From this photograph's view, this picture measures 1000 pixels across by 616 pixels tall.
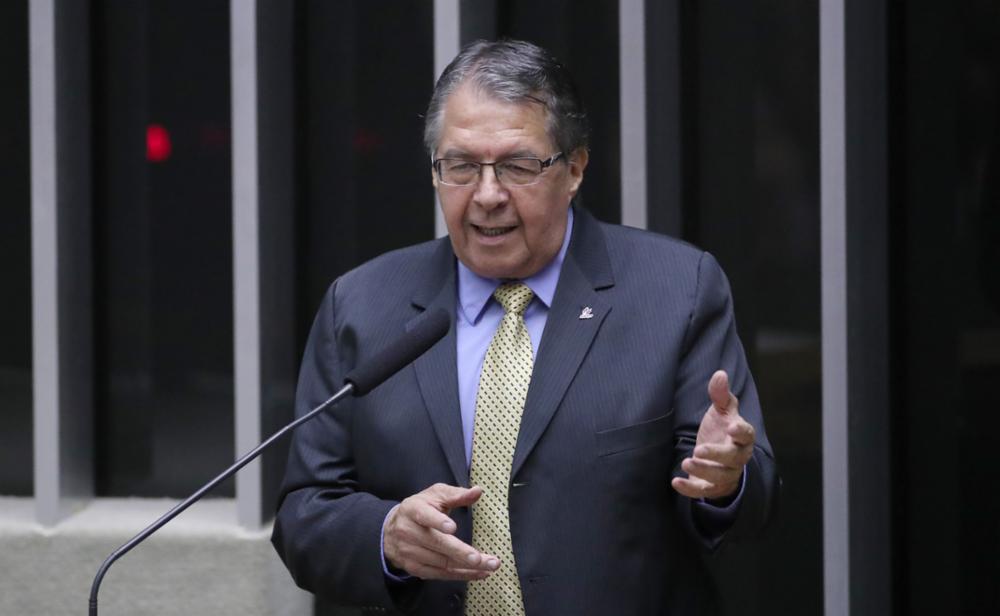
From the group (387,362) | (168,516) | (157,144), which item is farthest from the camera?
(157,144)

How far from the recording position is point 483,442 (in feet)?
8.96

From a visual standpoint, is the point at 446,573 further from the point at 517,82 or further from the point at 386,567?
the point at 517,82

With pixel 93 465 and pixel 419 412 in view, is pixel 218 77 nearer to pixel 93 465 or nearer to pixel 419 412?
pixel 93 465

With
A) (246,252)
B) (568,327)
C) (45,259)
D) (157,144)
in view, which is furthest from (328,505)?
(157,144)

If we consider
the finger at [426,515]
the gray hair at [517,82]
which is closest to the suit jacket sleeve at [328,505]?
the finger at [426,515]

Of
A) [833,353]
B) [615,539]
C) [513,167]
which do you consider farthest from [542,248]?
[833,353]

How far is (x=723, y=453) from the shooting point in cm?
239

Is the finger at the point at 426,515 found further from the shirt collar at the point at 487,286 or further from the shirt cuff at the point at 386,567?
the shirt collar at the point at 487,286

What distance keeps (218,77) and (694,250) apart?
88.9 inches

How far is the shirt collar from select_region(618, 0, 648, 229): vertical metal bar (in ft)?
4.26

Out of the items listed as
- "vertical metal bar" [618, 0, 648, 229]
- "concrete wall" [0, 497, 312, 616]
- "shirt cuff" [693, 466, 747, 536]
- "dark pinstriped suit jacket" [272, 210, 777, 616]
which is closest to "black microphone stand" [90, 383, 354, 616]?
"dark pinstriped suit jacket" [272, 210, 777, 616]

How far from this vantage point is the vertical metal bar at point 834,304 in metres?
4.01

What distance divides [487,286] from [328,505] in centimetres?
51

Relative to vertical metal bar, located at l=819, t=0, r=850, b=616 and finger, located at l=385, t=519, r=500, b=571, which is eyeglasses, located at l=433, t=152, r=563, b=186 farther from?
vertical metal bar, located at l=819, t=0, r=850, b=616
